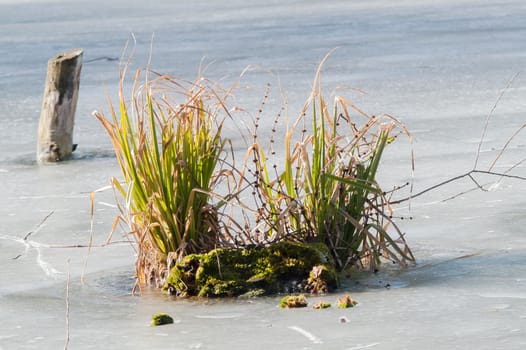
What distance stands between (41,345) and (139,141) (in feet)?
3.63

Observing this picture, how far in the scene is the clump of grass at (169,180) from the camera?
555cm

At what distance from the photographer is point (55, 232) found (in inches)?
290

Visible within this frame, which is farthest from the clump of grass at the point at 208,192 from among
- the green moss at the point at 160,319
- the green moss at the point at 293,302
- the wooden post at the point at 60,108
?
the wooden post at the point at 60,108

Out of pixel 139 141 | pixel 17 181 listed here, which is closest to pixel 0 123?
pixel 17 181

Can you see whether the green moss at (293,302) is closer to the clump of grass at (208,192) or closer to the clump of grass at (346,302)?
the clump of grass at (346,302)

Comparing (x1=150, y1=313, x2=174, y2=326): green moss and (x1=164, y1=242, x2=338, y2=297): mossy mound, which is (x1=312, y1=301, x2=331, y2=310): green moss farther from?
(x1=150, y1=313, x2=174, y2=326): green moss

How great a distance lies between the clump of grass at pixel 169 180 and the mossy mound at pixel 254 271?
0.14 metres

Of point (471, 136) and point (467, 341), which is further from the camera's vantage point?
point (471, 136)

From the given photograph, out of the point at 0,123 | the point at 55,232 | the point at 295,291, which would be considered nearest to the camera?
the point at 295,291

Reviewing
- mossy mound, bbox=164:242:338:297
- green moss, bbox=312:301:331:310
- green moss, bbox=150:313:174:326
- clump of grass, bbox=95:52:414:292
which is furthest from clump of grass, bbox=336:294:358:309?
green moss, bbox=150:313:174:326

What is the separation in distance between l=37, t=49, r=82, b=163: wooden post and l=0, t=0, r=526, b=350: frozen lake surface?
0.18 m

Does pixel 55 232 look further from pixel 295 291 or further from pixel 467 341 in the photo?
pixel 467 341

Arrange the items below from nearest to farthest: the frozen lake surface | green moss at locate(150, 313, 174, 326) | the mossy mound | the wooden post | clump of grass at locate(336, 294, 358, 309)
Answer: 1. the frozen lake surface
2. green moss at locate(150, 313, 174, 326)
3. clump of grass at locate(336, 294, 358, 309)
4. the mossy mound
5. the wooden post

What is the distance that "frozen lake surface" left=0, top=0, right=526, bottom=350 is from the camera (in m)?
4.78
